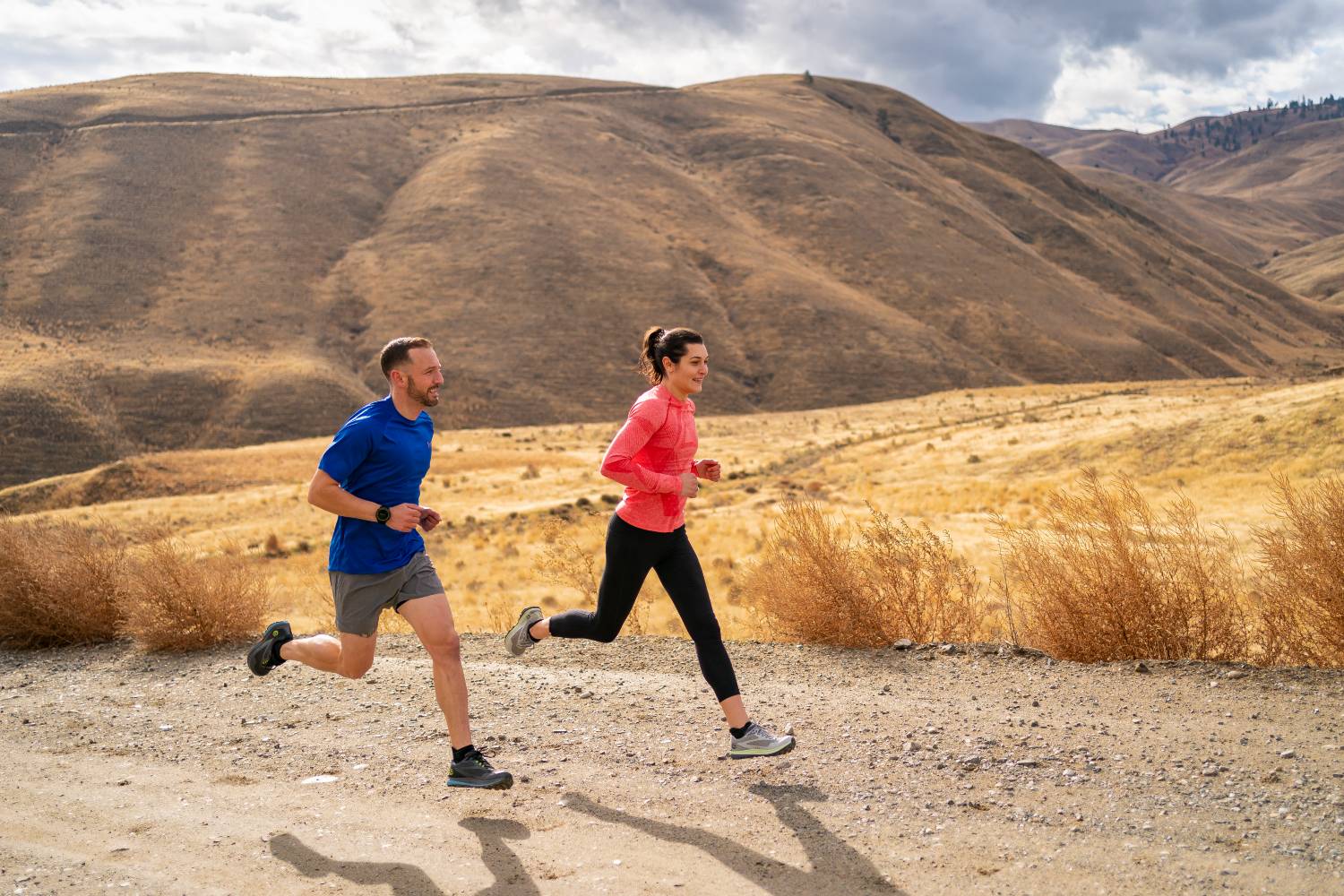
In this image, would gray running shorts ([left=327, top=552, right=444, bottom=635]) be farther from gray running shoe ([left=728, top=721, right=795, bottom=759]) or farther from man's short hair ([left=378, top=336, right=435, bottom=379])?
gray running shoe ([left=728, top=721, right=795, bottom=759])

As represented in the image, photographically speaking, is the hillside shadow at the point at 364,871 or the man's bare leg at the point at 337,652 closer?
the hillside shadow at the point at 364,871

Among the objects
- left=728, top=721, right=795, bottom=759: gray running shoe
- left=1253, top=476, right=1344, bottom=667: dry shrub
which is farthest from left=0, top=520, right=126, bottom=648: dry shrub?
left=1253, top=476, right=1344, bottom=667: dry shrub

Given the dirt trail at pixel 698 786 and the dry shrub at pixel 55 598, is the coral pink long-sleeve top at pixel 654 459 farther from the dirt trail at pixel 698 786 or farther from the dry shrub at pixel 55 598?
the dry shrub at pixel 55 598

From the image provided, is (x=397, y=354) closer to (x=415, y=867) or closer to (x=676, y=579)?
(x=676, y=579)

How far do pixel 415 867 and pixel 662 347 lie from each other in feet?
8.47

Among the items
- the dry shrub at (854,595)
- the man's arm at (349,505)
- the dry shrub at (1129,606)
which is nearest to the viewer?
the man's arm at (349,505)

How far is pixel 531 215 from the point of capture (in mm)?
81812

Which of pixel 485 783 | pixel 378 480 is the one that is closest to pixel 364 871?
pixel 485 783

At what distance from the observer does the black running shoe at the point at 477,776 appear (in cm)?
455

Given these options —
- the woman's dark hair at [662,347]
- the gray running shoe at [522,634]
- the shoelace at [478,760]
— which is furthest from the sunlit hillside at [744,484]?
the shoelace at [478,760]

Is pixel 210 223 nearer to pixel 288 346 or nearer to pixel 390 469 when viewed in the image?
pixel 288 346

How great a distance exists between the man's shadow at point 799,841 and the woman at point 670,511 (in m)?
0.35

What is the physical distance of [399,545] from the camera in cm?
464

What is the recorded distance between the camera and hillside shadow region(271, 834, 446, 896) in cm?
371
